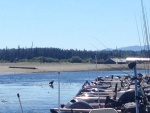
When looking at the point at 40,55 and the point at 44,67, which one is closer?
the point at 44,67

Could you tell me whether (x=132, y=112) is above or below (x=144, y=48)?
below

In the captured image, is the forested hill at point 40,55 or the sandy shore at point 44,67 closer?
the sandy shore at point 44,67

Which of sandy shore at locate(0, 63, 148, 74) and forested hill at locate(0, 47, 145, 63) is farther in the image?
forested hill at locate(0, 47, 145, 63)

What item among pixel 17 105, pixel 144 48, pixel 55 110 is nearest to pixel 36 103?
pixel 17 105

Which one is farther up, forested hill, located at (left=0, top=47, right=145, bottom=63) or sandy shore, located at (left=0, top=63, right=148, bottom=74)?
forested hill, located at (left=0, top=47, right=145, bottom=63)

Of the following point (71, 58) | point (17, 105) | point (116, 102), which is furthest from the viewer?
point (71, 58)

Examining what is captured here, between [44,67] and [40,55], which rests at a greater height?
[40,55]

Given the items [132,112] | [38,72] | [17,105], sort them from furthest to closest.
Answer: [38,72], [17,105], [132,112]

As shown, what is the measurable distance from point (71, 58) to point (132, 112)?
10613 cm

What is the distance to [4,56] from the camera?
409ft

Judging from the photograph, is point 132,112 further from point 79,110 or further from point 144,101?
point 79,110

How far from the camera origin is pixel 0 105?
29.8 meters

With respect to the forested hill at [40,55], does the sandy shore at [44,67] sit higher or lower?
lower

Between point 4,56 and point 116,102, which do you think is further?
point 4,56
